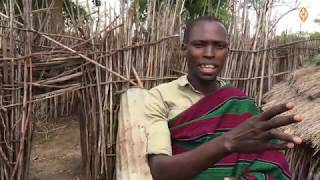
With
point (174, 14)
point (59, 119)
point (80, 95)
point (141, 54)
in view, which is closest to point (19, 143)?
point (80, 95)

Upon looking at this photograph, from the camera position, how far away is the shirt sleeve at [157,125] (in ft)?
4.39

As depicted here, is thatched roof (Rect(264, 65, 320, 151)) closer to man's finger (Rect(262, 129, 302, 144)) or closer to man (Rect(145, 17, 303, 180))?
man (Rect(145, 17, 303, 180))

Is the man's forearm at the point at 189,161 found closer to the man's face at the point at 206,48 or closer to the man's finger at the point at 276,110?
the man's finger at the point at 276,110

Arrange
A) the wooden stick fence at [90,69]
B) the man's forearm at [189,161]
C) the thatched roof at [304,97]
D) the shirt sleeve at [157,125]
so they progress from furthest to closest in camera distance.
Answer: the wooden stick fence at [90,69] < the thatched roof at [304,97] < the shirt sleeve at [157,125] < the man's forearm at [189,161]

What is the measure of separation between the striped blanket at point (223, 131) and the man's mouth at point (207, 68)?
8 cm

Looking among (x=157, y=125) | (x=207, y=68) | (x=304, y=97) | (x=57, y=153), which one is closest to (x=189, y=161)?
(x=157, y=125)

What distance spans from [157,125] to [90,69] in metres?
2.17

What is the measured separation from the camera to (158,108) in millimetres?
1427

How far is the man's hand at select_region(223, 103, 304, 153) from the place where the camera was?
36.8 inches

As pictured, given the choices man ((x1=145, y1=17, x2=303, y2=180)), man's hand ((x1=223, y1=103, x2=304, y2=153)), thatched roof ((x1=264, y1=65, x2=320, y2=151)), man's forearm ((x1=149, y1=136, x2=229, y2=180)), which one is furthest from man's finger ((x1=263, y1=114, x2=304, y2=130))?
thatched roof ((x1=264, y1=65, x2=320, y2=151))

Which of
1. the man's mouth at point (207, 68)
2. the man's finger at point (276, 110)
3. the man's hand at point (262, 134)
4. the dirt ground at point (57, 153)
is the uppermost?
the man's mouth at point (207, 68)

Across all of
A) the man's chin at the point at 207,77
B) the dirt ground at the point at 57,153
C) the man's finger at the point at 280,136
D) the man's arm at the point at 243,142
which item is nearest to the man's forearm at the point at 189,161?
the man's arm at the point at 243,142

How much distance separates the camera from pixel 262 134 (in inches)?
38.5

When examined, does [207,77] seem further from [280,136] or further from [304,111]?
[304,111]
